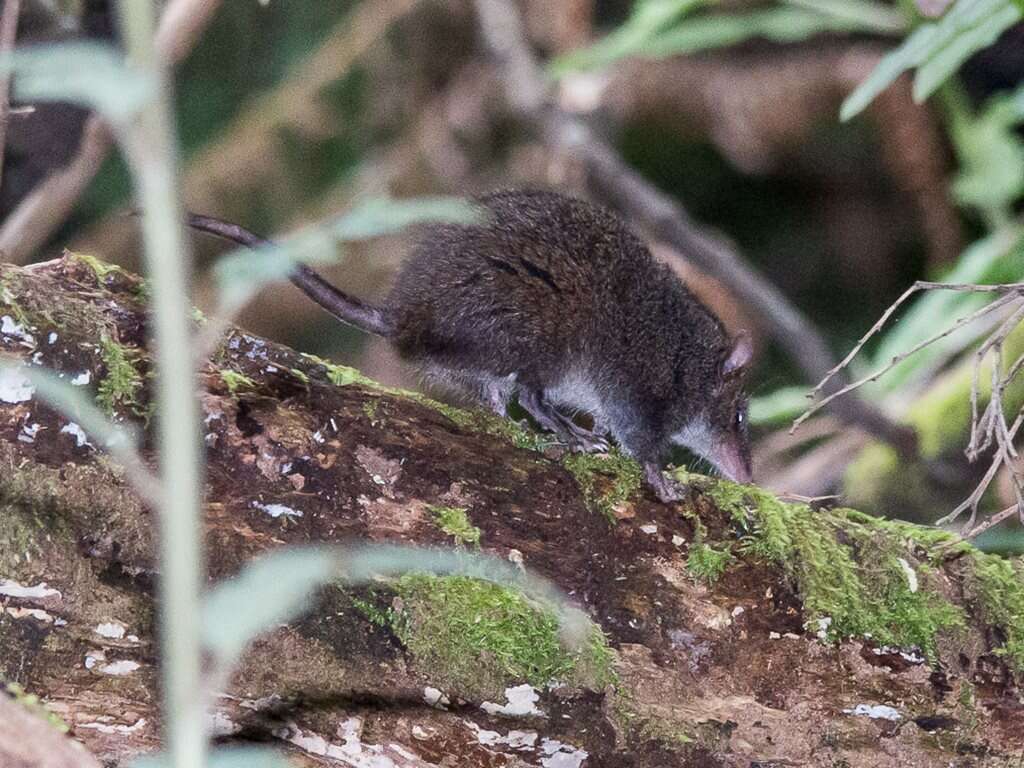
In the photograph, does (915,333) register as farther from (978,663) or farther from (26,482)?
(26,482)

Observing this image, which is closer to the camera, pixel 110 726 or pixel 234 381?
pixel 110 726

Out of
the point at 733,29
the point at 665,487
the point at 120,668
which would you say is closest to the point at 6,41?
the point at 120,668

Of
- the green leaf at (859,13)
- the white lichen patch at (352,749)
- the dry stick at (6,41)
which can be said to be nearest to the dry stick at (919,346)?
the white lichen patch at (352,749)

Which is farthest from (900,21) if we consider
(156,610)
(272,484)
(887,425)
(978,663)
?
(156,610)

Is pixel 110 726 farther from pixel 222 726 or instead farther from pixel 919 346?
pixel 919 346

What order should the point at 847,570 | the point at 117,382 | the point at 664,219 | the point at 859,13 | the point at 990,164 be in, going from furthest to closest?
1. the point at 664,219
2. the point at 990,164
3. the point at 859,13
4. the point at 847,570
5. the point at 117,382

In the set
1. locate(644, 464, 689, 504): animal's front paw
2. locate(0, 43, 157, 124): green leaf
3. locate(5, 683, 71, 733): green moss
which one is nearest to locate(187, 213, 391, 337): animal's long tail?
locate(644, 464, 689, 504): animal's front paw

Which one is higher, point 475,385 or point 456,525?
point 475,385
